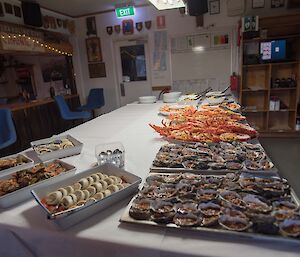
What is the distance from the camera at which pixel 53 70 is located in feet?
19.0

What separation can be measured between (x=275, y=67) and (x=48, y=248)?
4.43 meters

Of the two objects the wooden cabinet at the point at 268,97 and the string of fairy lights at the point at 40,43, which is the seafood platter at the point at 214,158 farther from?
the string of fairy lights at the point at 40,43

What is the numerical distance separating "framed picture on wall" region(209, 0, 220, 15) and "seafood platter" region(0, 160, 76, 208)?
4.21m

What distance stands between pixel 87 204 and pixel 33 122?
3.46 metres

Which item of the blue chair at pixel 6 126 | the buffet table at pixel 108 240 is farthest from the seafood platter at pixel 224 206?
the blue chair at pixel 6 126

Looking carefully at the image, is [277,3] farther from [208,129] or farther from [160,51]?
[208,129]

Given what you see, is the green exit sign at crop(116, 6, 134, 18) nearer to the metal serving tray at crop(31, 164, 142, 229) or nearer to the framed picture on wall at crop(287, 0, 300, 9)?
the framed picture on wall at crop(287, 0, 300, 9)

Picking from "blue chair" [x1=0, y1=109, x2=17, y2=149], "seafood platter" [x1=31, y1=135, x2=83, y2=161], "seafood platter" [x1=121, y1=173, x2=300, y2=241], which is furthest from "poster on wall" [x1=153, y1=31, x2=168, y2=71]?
"seafood platter" [x1=121, y1=173, x2=300, y2=241]

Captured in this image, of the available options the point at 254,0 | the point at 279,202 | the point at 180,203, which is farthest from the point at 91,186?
the point at 254,0

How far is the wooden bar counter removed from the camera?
3.43m

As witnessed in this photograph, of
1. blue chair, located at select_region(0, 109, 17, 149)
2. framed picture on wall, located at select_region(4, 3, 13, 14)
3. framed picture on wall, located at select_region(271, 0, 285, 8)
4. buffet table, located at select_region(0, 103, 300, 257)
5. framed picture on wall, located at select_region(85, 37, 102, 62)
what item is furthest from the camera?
framed picture on wall, located at select_region(85, 37, 102, 62)

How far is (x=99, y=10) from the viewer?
4.68 m

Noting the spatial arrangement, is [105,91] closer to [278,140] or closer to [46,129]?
[46,129]

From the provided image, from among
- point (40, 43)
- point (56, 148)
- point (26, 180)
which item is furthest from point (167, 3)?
point (40, 43)
